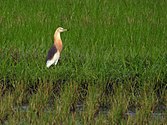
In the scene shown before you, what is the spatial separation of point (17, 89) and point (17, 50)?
966 millimetres

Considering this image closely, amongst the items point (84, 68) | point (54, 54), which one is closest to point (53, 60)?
point (54, 54)

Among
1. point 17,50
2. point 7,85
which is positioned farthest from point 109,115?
point 17,50

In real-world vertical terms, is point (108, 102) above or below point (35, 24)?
below

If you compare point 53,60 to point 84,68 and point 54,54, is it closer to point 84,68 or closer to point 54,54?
point 54,54

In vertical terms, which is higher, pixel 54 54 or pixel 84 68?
pixel 54 54

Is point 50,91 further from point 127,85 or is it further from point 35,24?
point 35,24

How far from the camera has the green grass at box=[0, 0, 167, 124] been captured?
5773 mm

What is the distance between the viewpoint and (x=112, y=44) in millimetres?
7902

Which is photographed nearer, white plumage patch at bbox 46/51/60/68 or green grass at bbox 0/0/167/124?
green grass at bbox 0/0/167/124

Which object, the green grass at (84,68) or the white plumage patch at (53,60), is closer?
the green grass at (84,68)

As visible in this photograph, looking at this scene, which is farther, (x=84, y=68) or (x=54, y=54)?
(x=54, y=54)

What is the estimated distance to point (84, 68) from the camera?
6684 millimetres

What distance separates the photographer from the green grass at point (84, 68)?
5773mm

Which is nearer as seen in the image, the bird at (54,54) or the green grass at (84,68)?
the green grass at (84,68)
